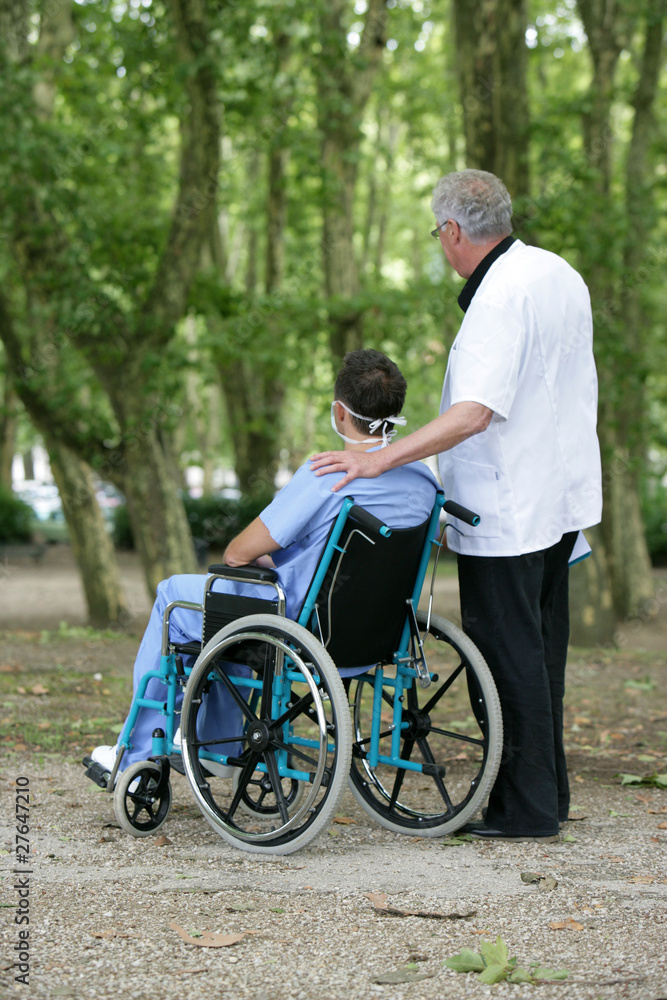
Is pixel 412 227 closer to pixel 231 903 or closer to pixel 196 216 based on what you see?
pixel 196 216

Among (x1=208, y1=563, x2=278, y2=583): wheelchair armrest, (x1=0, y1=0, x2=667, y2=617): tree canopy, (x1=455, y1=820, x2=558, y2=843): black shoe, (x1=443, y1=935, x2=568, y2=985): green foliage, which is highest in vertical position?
(x1=0, y1=0, x2=667, y2=617): tree canopy

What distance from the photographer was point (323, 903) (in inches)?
116

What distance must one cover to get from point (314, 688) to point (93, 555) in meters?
9.50

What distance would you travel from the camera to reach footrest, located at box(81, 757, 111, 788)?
3764mm

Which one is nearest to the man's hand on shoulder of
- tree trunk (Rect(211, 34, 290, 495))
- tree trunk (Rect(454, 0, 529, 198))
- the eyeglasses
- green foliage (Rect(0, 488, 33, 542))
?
the eyeglasses

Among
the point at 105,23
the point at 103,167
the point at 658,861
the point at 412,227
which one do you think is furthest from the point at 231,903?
the point at 412,227

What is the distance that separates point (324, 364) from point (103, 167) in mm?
3578

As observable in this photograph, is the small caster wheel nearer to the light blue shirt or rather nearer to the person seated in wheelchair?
the person seated in wheelchair

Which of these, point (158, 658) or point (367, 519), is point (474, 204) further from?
point (158, 658)

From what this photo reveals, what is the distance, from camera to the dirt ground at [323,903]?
96.3 inches

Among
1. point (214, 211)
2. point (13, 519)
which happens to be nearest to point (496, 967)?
point (214, 211)

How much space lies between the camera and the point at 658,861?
3.43 meters

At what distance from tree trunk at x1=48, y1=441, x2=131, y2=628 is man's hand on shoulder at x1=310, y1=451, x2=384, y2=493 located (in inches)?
344

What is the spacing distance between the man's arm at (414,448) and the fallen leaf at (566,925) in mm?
1429
